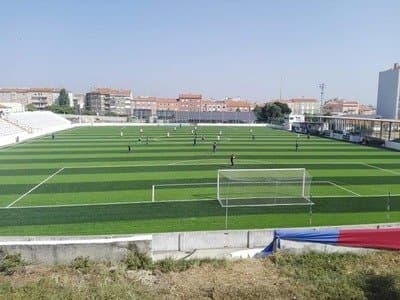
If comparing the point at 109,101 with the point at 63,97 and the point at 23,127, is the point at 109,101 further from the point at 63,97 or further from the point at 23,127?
the point at 23,127

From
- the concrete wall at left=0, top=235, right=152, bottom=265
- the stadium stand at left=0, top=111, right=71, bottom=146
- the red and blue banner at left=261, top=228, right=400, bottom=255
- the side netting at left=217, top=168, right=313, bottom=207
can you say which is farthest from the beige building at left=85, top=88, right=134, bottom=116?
the red and blue banner at left=261, top=228, right=400, bottom=255

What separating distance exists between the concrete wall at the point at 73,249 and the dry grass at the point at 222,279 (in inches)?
13.8

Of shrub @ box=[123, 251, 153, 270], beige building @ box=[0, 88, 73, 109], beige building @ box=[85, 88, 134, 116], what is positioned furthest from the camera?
beige building @ box=[0, 88, 73, 109]

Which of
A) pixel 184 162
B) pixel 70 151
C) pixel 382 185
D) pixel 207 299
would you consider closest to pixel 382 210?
pixel 382 185

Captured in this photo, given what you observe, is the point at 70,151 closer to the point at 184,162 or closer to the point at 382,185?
the point at 184,162

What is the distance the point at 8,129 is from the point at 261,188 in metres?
45.5

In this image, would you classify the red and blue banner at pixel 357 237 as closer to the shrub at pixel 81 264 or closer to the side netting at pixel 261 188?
the shrub at pixel 81 264

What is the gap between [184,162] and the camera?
33719 mm

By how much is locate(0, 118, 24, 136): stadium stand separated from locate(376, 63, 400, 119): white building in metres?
93.2

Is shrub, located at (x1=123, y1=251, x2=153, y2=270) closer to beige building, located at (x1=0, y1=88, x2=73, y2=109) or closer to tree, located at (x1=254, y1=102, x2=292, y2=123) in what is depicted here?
tree, located at (x1=254, y1=102, x2=292, y2=123)

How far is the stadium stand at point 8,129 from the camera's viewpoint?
52131 mm

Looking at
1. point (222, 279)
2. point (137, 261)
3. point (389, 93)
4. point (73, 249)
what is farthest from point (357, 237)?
point (389, 93)

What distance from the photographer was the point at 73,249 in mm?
11883

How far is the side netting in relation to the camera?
20062 millimetres
